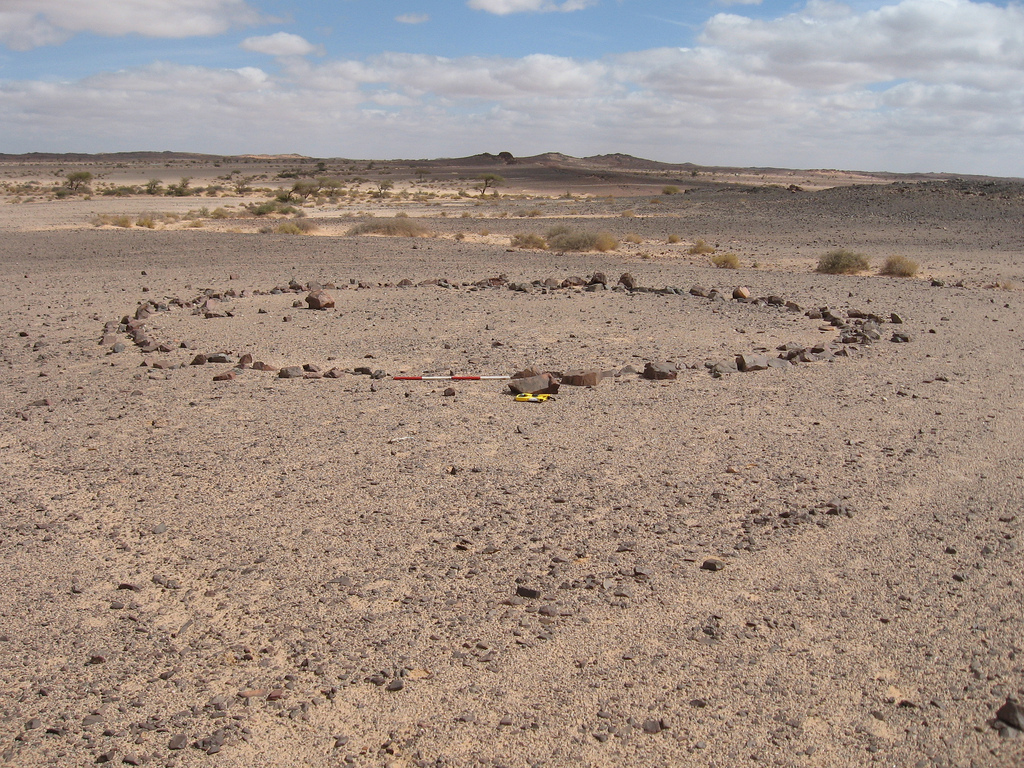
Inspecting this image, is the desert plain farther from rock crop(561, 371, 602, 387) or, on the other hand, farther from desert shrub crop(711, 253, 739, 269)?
desert shrub crop(711, 253, 739, 269)

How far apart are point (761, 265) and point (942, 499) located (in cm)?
2050

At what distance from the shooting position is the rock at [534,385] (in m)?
10.5

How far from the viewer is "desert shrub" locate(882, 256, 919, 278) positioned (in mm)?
24094

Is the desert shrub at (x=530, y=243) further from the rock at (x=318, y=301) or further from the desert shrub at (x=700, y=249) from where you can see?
the rock at (x=318, y=301)

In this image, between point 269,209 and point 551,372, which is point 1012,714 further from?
point 269,209

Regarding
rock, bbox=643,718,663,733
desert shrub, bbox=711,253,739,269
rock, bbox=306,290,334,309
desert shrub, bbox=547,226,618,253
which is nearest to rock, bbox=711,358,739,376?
rock, bbox=643,718,663,733

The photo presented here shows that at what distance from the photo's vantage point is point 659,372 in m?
11.2

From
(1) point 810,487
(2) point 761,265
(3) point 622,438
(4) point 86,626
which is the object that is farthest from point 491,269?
(4) point 86,626

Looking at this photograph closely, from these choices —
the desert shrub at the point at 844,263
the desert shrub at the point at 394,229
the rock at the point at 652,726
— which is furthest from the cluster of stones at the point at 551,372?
the desert shrub at the point at 394,229

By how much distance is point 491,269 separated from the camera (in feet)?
77.3

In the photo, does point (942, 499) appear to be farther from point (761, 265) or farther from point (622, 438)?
point (761, 265)

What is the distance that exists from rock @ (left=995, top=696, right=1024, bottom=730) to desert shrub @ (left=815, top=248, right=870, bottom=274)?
22.2m

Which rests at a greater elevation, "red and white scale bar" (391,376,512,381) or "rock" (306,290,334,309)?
"rock" (306,290,334,309)

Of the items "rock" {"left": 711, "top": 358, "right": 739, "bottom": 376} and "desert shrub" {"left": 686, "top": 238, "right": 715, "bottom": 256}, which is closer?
"rock" {"left": 711, "top": 358, "right": 739, "bottom": 376}
